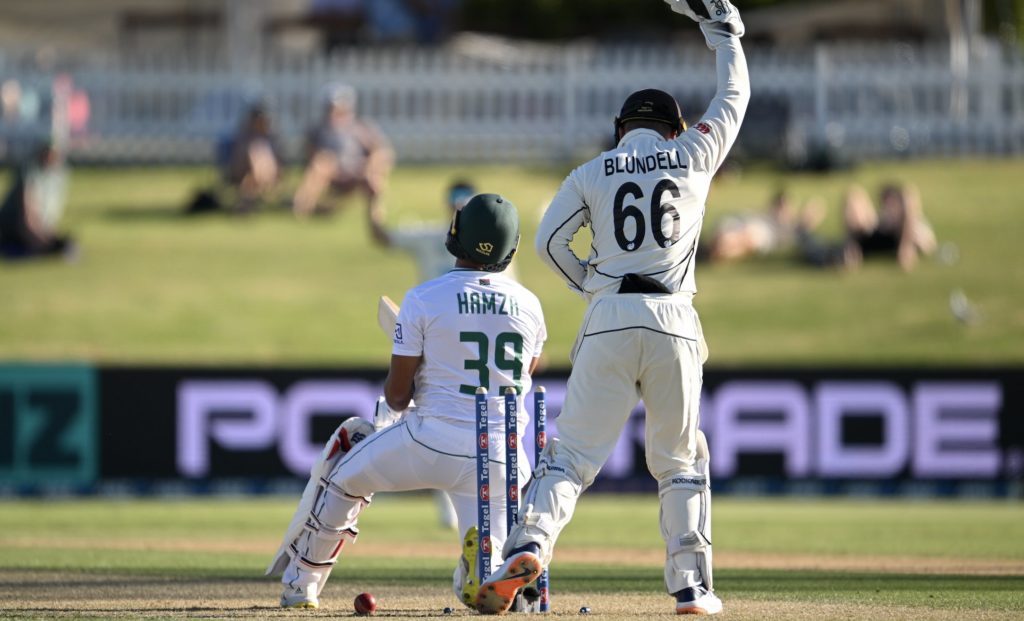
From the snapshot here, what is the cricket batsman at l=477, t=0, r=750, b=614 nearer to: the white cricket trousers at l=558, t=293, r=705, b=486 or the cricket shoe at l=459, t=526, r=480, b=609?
the white cricket trousers at l=558, t=293, r=705, b=486

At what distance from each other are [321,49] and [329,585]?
91.2 ft

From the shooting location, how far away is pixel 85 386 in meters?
17.7

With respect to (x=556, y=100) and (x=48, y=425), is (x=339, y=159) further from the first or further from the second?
(x=48, y=425)

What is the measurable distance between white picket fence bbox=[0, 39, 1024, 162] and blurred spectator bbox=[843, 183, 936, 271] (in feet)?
9.89

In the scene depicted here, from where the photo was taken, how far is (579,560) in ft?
38.6

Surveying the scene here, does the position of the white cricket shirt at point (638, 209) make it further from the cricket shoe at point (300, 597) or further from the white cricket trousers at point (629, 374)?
the cricket shoe at point (300, 597)

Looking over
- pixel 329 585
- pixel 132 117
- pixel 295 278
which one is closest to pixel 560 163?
pixel 295 278

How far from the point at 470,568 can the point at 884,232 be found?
17.6m

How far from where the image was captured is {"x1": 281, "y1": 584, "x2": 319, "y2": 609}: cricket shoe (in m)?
8.05

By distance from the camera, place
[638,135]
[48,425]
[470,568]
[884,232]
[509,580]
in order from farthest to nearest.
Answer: [884,232] < [48,425] < [638,135] < [470,568] < [509,580]

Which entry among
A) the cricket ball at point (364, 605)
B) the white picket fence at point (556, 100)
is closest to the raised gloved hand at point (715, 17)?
the cricket ball at point (364, 605)

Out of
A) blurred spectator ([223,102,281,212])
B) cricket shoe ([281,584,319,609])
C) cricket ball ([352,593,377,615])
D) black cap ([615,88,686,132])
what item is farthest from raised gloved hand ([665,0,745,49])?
blurred spectator ([223,102,281,212])

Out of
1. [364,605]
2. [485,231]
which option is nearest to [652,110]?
[485,231]

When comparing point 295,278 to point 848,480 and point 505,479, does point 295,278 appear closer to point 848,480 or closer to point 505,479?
point 848,480
